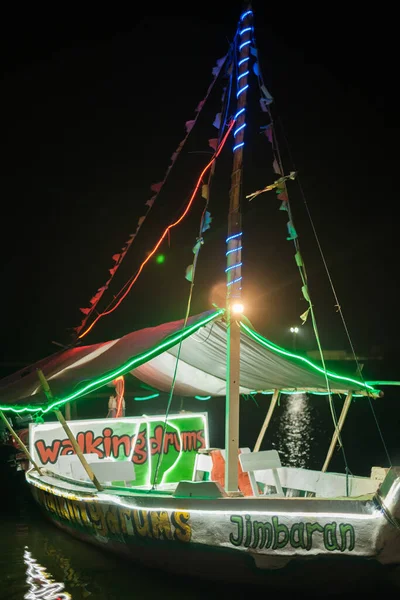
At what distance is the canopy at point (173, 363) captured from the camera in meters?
7.42

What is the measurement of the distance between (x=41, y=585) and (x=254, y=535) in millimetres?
2948

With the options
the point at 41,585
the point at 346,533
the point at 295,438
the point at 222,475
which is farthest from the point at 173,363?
the point at 295,438

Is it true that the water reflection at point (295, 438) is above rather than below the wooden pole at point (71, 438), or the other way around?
below

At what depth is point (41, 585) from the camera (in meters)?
7.32

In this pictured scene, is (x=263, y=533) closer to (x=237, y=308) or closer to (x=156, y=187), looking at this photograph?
(x=237, y=308)

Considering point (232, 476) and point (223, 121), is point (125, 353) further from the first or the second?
point (223, 121)

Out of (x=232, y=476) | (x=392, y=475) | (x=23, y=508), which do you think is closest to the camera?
(x=392, y=475)

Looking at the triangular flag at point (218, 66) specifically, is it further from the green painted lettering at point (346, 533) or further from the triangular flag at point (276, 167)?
the green painted lettering at point (346, 533)

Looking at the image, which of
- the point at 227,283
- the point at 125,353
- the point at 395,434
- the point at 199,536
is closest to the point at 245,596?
the point at 199,536

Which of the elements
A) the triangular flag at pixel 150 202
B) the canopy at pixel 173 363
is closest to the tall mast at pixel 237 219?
the canopy at pixel 173 363

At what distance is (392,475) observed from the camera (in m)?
6.09

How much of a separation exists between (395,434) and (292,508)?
2204cm

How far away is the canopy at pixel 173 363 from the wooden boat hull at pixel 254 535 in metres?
1.61

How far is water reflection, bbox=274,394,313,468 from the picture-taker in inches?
751
